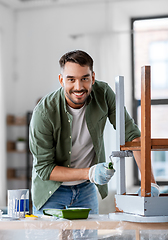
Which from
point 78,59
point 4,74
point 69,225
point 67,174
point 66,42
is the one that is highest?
point 66,42

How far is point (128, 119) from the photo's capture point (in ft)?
5.66

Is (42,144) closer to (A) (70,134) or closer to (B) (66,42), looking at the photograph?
(A) (70,134)

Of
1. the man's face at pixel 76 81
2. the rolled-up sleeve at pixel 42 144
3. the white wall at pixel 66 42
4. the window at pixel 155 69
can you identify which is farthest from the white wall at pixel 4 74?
the man's face at pixel 76 81

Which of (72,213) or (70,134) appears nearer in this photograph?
(72,213)

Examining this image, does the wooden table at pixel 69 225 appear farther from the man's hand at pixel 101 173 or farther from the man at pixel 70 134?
the man at pixel 70 134

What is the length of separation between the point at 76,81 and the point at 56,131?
274 millimetres

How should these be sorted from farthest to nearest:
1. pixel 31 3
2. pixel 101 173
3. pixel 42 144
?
pixel 31 3 → pixel 42 144 → pixel 101 173

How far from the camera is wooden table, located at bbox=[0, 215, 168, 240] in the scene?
1192 millimetres

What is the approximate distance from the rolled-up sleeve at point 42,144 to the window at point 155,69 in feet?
9.26

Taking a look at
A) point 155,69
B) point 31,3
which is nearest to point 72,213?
point 155,69

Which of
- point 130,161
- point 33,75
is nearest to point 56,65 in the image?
point 33,75

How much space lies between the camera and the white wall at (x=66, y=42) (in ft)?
14.5

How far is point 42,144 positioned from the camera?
1628 millimetres

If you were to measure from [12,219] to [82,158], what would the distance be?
50cm
